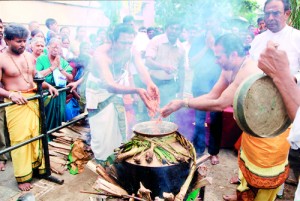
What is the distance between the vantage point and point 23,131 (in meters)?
3.71

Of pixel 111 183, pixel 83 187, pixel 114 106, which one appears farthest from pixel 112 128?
pixel 111 183

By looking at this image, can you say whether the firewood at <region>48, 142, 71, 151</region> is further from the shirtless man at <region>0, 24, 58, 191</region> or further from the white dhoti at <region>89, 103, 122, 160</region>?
the shirtless man at <region>0, 24, 58, 191</region>

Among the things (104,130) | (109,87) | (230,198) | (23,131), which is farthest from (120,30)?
(230,198)

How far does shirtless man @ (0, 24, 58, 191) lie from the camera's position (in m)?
3.62

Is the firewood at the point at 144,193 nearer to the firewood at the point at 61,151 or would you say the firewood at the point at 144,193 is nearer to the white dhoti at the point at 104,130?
the white dhoti at the point at 104,130

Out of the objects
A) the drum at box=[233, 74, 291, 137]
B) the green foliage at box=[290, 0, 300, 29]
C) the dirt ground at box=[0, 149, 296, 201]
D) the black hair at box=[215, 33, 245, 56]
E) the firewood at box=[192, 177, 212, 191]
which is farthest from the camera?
the green foliage at box=[290, 0, 300, 29]

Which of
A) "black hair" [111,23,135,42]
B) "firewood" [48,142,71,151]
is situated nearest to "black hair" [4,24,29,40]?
"black hair" [111,23,135,42]

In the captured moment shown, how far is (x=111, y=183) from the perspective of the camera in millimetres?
2664

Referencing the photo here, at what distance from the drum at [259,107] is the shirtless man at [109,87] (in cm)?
178

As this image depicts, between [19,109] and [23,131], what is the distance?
314mm

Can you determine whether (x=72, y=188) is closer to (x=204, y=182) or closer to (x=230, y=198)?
(x=204, y=182)

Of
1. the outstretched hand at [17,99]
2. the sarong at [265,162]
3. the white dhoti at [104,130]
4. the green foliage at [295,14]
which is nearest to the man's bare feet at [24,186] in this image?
the white dhoti at [104,130]

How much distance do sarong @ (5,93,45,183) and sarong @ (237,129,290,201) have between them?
115 inches

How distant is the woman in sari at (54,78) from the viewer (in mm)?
4777
